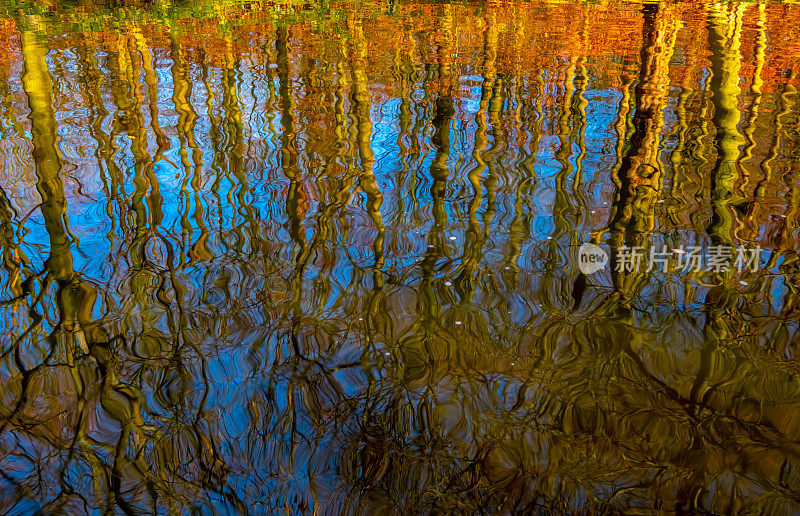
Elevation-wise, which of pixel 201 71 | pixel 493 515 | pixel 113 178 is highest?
pixel 201 71

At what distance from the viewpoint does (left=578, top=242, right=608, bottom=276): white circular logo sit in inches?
191

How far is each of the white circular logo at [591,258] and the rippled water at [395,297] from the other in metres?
0.09

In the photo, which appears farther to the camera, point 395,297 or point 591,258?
point 591,258

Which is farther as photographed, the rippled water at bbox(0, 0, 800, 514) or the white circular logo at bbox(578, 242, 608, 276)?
the white circular logo at bbox(578, 242, 608, 276)

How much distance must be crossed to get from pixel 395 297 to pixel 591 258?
1.62 metres

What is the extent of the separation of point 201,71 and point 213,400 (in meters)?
8.30

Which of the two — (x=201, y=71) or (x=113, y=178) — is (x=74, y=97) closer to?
(x=201, y=71)

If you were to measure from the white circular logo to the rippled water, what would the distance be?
9cm

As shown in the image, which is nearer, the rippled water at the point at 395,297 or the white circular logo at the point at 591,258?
the rippled water at the point at 395,297

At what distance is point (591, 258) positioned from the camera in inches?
197

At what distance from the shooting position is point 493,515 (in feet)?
9.29

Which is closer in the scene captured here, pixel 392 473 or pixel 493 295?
pixel 392 473

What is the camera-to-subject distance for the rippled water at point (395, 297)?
306 cm

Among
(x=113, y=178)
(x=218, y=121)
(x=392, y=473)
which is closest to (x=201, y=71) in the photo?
(x=218, y=121)
